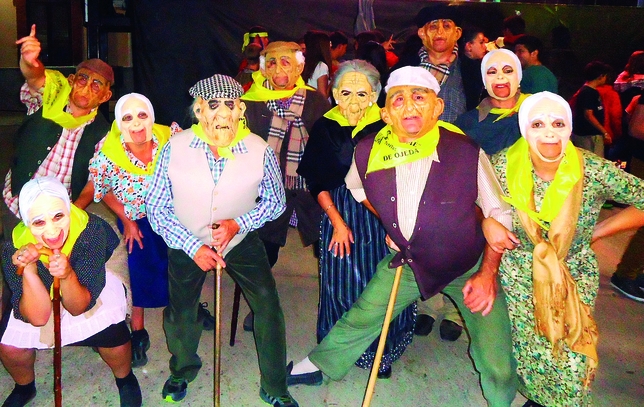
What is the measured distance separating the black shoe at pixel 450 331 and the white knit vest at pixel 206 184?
5.74 feet

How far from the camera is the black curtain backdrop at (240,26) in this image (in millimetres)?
7125

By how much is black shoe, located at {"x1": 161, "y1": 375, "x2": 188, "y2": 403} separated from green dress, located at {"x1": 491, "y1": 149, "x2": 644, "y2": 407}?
171 cm

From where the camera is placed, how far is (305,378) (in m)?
3.49

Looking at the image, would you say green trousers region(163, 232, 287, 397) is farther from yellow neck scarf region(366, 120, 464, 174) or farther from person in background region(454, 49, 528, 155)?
person in background region(454, 49, 528, 155)

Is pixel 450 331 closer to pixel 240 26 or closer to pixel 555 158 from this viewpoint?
pixel 555 158

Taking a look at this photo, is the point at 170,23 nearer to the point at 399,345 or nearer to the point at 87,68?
the point at 87,68

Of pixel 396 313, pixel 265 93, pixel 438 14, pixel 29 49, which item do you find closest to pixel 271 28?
pixel 438 14

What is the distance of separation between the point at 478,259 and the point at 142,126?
185cm

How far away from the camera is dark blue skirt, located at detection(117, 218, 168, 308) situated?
3562mm

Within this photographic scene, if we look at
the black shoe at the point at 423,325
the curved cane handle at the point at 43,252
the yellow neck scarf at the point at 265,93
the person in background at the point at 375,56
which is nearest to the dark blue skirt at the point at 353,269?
the black shoe at the point at 423,325

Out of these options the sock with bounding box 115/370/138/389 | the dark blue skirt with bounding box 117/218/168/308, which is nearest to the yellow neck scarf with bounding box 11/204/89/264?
the dark blue skirt with bounding box 117/218/168/308

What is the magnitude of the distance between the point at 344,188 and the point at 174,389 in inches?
54.4

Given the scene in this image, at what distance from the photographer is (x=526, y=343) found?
2.92 metres

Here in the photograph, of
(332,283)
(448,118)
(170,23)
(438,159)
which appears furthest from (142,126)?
(170,23)
